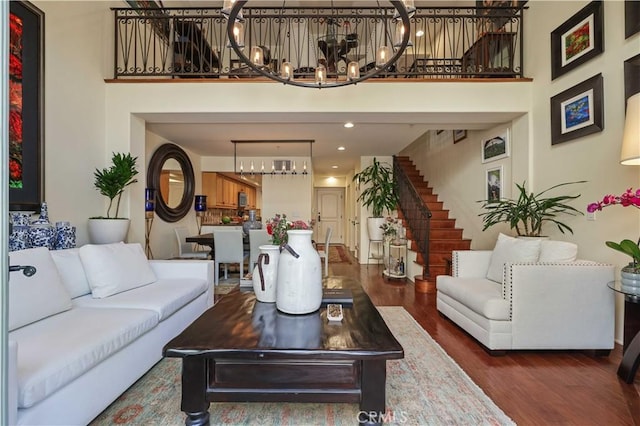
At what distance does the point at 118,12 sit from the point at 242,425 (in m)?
4.76

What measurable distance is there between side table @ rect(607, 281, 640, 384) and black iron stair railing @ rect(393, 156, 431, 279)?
2.45 metres

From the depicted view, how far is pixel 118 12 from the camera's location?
12.9 feet

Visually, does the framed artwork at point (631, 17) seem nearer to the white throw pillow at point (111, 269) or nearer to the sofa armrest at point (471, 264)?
the sofa armrest at point (471, 264)

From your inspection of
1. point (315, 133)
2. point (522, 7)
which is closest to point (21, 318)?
point (315, 133)

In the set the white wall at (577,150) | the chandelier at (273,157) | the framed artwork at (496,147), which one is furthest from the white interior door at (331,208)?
the framed artwork at (496,147)

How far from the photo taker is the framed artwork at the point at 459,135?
5.24 metres

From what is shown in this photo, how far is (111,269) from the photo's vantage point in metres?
2.48

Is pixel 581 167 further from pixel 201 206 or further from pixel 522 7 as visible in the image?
pixel 201 206

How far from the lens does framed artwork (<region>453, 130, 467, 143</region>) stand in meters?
5.24

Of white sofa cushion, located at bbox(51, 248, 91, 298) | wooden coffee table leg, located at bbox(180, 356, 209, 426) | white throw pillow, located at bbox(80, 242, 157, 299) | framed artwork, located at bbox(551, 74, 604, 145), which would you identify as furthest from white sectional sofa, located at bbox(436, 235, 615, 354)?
white sofa cushion, located at bbox(51, 248, 91, 298)

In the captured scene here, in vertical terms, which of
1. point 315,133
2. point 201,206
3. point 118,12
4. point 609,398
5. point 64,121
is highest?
point 118,12

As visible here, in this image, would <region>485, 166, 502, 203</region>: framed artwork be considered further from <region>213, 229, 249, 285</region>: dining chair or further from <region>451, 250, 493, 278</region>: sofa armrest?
<region>213, 229, 249, 285</region>: dining chair

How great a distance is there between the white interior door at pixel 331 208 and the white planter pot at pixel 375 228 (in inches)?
193

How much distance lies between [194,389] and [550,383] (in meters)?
2.20
